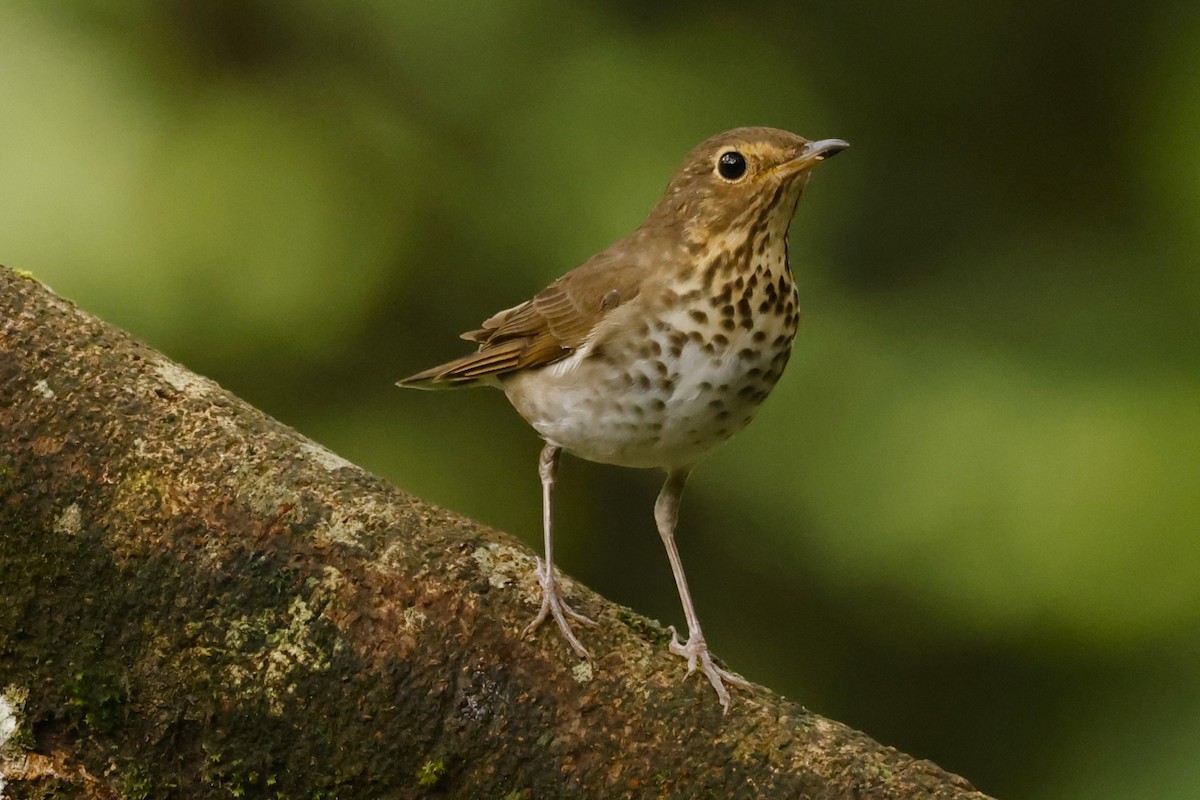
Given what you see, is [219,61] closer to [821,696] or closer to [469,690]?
[821,696]

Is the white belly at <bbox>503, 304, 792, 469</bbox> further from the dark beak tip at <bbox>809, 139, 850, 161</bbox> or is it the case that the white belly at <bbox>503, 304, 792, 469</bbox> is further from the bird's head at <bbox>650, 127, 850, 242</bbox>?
the dark beak tip at <bbox>809, 139, 850, 161</bbox>

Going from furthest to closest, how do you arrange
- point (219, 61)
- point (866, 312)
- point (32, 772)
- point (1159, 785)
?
point (219, 61)
point (866, 312)
point (1159, 785)
point (32, 772)

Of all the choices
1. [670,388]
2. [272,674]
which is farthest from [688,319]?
[272,674]

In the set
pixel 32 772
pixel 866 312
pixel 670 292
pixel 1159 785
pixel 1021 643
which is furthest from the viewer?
pixel 866 312

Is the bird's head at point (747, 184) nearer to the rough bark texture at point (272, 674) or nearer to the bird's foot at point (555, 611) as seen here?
the bird's foot at point (555, 611)

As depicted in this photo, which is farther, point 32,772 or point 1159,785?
point 1159,785

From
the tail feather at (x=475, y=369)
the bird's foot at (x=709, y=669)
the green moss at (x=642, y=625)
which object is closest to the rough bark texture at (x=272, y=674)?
the bird's foot at (x=709, y=669)

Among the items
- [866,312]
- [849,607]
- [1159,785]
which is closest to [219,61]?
[866,312]
